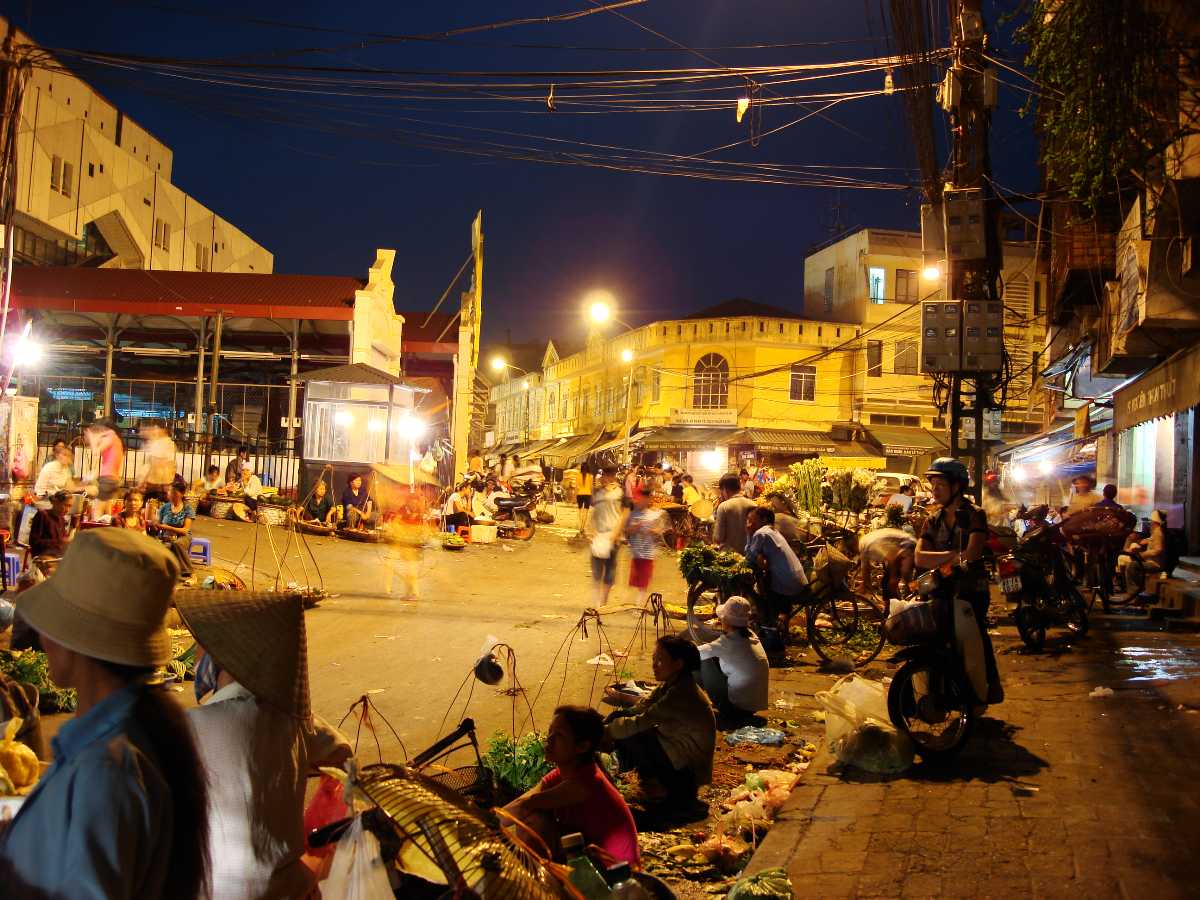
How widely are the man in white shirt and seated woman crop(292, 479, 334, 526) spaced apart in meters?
5.43

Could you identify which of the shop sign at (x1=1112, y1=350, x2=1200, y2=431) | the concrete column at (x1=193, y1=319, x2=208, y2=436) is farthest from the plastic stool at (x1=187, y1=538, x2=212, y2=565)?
the shop sign at (x1=1112, y1=350, x2=1200, y2=431)

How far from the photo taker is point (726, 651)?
25.3ft

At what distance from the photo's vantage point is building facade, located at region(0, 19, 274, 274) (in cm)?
3266

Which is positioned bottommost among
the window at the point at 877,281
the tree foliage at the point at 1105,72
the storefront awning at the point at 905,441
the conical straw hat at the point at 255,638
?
the conical straw hat at the point at 255,638

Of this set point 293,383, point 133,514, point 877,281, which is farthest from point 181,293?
point 877,281

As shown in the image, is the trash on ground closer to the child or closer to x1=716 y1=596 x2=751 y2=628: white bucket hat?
x1=716 y1=596 x2=751 y2=628: white bucket hat

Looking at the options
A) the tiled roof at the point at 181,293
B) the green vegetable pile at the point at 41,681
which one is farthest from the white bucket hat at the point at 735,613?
the tiled roof at the point at 181,293

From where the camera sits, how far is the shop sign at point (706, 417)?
142ft

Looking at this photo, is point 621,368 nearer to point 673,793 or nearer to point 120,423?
point 120,423

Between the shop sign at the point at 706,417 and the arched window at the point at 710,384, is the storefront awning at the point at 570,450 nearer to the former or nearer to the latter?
the shop sign at the point at 706,417

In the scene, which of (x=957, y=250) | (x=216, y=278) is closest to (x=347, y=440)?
(x=216, y=278)

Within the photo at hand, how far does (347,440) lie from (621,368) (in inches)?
1143

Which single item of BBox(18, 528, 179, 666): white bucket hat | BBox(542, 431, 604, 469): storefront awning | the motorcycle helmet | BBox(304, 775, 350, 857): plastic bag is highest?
BBox(542, 431, 604, 469): storefront awning

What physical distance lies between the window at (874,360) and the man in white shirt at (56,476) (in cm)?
3619
